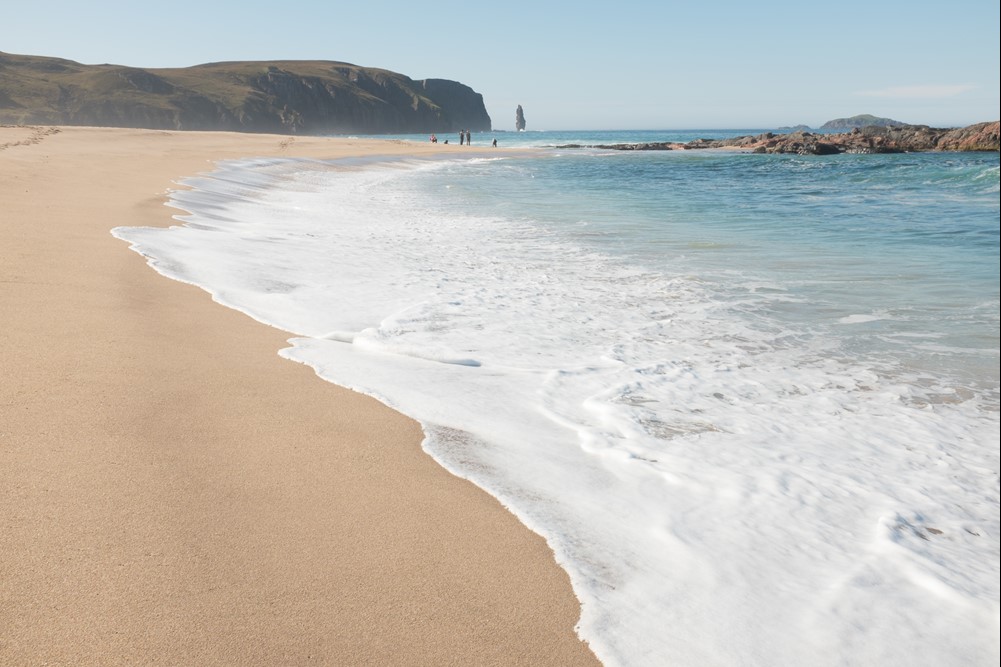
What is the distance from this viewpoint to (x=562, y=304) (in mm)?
6531

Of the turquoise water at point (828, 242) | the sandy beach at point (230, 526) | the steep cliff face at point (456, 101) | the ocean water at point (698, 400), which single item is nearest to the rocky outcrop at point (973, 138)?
Answer: the turquoise water at point (828, 242)

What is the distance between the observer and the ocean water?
7.73 ft

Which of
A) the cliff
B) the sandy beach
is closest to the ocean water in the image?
the sandy beach

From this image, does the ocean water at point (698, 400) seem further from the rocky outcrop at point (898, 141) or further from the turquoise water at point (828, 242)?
the rocky outcrop at point (898, 141)

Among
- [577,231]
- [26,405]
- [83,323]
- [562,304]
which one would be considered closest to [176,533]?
[26,405]

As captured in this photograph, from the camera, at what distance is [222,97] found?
382ft

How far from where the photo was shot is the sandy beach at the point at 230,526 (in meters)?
1.89

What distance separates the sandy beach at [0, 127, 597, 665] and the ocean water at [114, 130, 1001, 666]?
0.25 metres

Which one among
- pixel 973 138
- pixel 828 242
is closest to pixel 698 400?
pixel 828 242

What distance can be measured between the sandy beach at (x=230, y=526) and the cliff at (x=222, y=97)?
294 feet

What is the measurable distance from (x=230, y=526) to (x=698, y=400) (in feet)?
9.20

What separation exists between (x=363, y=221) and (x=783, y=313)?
7988 mm

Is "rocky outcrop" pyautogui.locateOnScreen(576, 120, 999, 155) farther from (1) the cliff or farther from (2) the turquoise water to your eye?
(1) the cliff

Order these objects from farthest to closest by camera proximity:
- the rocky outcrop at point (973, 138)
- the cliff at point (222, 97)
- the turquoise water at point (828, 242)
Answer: the cliff at point (222, 97) → the rocky outcrop at point (973, 138) → the turquoise water at point (828, 242)
